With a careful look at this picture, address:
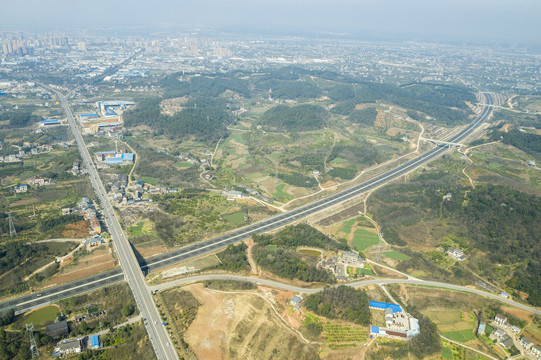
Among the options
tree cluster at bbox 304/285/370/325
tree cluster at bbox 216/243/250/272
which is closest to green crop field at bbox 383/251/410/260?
tree cluster at bbox 304/285/370/325

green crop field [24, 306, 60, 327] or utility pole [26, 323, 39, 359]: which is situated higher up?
utility pole [26, 323, 39, 359]

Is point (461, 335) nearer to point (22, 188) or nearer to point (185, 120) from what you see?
point (22, 188)

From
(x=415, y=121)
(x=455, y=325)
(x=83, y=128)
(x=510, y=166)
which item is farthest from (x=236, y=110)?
(x=455, y=325)

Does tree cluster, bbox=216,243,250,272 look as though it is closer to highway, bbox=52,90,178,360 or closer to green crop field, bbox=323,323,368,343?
highway, bbox=52,90,178,360

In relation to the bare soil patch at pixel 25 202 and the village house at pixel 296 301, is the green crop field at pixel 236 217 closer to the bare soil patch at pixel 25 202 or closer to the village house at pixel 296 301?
the village house at pixel 296 301

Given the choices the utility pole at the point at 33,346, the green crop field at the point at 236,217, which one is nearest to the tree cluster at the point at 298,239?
the green crop field at the point at 236,217
